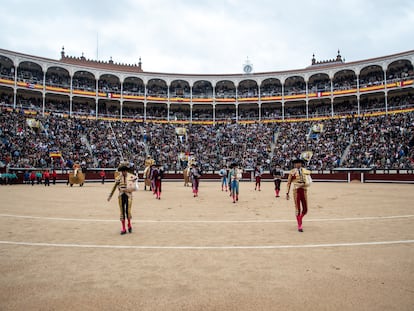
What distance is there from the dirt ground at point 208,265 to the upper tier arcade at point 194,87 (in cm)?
4153

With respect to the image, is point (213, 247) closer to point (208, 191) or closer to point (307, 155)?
point (208, 191)

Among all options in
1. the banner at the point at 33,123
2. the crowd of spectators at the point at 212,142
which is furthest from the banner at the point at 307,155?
the banner at the point at 33,123

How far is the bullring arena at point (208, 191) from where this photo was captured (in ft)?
12.2

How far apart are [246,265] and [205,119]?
48.1 meters

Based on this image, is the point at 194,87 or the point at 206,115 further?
the point at 194,87

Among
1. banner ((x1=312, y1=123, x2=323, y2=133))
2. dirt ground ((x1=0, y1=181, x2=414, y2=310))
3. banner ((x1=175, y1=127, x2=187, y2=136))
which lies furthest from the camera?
banner ((x1=175, y1=127, x2=187, y2=136))

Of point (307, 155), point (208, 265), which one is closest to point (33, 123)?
point (307, 155)

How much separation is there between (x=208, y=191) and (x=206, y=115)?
115 feet

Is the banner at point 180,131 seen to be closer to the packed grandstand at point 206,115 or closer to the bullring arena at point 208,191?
the packed grandstand at point 206,115

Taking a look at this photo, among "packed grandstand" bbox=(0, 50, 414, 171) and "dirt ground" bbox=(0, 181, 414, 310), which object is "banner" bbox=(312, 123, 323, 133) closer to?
"packed grandstand" bbox=(0, 50, 414, 171)

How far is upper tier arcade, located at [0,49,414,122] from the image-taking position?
42531mm

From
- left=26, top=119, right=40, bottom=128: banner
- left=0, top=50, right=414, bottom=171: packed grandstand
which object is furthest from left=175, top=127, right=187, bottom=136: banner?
left=26, top=119, right=40, bottom=128: banner

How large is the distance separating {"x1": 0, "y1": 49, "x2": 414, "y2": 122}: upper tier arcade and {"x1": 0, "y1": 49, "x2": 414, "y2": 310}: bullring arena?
0.78 feet

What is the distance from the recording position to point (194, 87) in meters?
54.7
